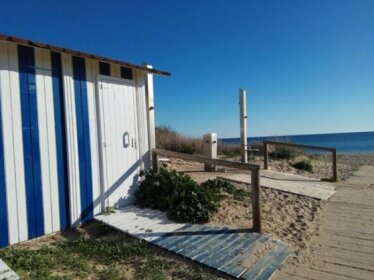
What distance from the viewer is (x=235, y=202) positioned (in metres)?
6.16

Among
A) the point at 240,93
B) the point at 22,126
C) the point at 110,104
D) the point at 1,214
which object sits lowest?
the point at 1,214

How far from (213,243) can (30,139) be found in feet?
9.67

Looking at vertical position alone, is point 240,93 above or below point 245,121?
above

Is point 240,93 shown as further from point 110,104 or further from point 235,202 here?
point 110,104

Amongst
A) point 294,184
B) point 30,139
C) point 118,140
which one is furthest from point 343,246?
point 30,139

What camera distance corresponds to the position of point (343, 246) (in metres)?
4.29

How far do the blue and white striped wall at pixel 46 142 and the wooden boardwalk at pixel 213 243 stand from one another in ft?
2.42

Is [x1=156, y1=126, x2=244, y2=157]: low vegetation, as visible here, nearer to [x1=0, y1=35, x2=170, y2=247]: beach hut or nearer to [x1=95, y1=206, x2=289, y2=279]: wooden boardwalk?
[x1=0, y1=35, x2=170, y2=247]: beach hut

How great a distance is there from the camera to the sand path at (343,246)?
3.53 metres

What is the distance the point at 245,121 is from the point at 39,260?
8.03 meters

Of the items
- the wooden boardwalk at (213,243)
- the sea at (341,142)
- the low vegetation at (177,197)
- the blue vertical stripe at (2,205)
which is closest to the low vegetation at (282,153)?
the sea at (341,142)

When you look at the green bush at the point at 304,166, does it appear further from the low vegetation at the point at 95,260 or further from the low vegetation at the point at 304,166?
the low vegetation at the point at 95,260

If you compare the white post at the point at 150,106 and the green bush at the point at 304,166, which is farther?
the green bush at the point at 304,166

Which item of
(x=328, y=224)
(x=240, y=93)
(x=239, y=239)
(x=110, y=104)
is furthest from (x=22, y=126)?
(x=240, y=93)
